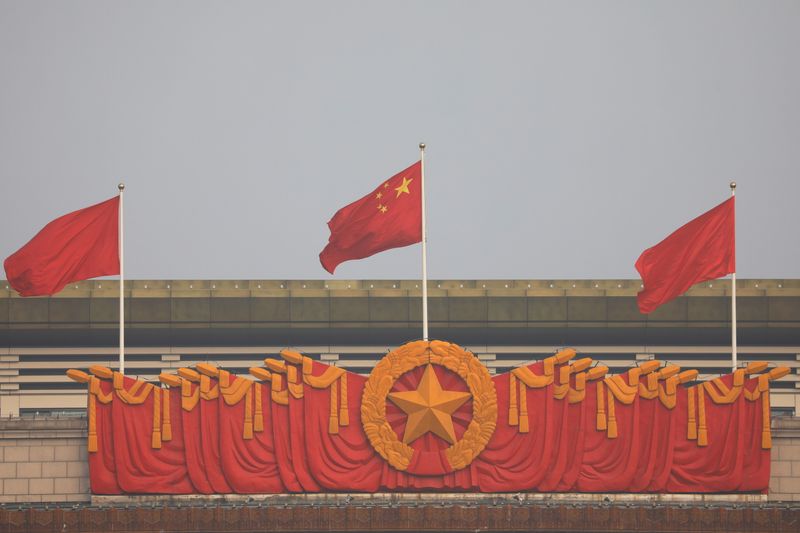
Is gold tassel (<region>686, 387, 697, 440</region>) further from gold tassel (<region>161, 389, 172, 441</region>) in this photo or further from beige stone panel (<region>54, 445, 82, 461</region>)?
beige stone panel (<region>54, 445, 82, 461</region>)

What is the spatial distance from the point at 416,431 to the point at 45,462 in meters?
12.0

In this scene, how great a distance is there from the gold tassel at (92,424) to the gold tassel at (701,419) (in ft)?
62.5

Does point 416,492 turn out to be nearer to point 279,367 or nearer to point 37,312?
point 279,367

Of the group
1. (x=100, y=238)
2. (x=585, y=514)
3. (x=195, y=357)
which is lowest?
(x=585, y=514)

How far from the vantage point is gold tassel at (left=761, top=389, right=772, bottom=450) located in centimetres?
5253

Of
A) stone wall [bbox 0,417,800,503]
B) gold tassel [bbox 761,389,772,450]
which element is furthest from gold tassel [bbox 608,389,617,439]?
stone wall [bbox 0,417,800,503]

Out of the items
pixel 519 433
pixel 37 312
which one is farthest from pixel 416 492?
pixel 37 312

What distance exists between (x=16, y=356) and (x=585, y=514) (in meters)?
22.4

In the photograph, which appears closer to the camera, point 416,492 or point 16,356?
point 416,492

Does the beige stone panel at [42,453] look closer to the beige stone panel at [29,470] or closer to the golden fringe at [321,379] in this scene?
the beige stone panel at [29,470]

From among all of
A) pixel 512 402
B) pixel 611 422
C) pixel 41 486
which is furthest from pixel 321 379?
pixel 41 486

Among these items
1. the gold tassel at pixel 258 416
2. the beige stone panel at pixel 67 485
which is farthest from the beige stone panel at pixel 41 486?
the gold tassel at pixel 258 416

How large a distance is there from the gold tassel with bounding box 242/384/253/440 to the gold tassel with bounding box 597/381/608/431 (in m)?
11.0

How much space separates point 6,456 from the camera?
53250 millimetres
